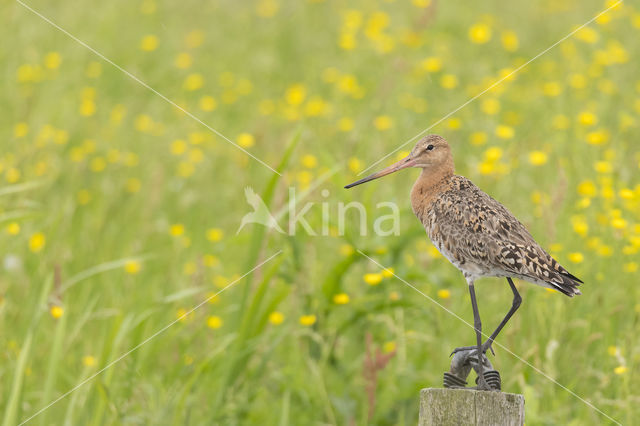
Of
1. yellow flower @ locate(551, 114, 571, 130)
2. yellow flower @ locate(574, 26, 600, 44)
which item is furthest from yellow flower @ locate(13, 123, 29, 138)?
yellow flower @ locate(574, 26, 600, 44)

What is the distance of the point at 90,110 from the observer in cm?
765

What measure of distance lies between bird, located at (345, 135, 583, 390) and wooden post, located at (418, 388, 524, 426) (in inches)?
2.0

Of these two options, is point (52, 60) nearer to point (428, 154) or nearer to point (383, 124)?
point (383, 124)

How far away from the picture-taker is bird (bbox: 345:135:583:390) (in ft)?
6.68

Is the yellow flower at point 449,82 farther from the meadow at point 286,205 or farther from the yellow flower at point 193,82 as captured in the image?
the yellow flower at point 193,82

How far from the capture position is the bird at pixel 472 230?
6.68 ft

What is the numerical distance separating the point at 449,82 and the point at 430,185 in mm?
5081

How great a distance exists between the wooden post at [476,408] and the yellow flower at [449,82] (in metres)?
5.26

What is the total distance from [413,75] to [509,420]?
5.97 metres

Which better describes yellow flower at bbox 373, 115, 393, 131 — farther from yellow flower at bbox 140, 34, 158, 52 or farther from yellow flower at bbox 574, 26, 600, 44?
yellow flower at bbox 140, 34, 158, 52

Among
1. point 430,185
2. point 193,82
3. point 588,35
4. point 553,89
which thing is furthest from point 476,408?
point 193,82

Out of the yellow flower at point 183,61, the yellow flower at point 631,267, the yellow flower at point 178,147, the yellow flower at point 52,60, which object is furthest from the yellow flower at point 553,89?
the yellow flower at point 52,60

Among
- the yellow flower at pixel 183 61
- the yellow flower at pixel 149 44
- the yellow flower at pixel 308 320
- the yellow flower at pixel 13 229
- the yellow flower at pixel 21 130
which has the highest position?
the yellow flower at pixel 149 44

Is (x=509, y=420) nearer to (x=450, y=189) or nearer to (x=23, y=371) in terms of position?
(x=450, y=189)
